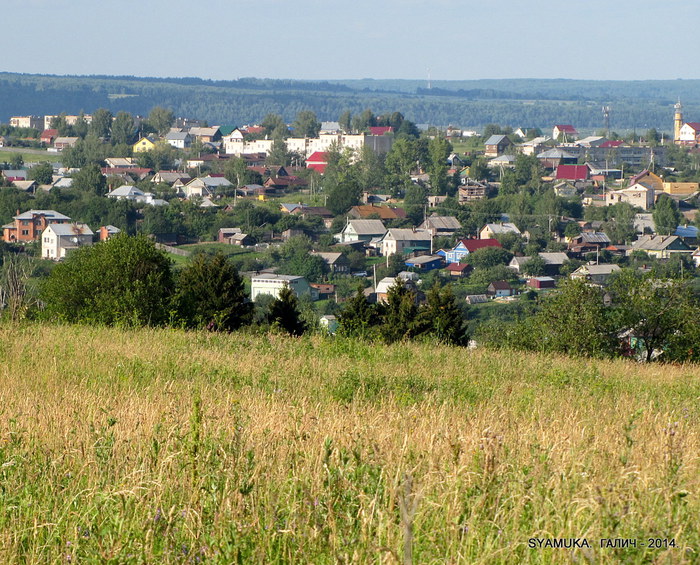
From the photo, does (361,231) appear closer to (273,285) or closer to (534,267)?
(534,267)

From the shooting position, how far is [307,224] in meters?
50.7

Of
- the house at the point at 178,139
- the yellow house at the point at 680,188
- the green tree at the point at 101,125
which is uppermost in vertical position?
the green tree at the point at 101,125

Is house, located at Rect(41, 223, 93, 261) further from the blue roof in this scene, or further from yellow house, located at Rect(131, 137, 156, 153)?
yellow house, located at Rect(131, 137, 156, 153)

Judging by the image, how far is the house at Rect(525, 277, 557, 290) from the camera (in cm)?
3978

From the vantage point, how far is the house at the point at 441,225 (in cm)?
5230

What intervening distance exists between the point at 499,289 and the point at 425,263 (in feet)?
23.2

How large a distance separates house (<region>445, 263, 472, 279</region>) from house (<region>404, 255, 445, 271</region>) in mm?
1185

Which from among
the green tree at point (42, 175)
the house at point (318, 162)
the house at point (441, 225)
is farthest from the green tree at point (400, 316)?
the house at point (318, 162)

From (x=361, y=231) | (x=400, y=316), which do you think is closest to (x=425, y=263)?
(x=361, y=231)

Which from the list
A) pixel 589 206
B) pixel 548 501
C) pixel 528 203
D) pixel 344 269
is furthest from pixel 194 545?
pixel 589 206

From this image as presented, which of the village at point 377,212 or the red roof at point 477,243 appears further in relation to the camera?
the red roof at point 477,243

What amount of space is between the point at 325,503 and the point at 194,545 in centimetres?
33

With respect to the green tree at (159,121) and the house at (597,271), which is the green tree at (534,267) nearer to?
the house at (597,271)

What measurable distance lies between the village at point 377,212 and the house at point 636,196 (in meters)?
0.12
